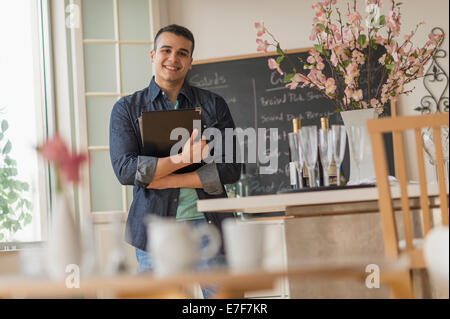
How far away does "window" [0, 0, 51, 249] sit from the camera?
3.52 metres

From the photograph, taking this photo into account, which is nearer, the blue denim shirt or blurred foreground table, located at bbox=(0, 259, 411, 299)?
blurred foreground table, located at bbox=(0, 259, 411, 299)

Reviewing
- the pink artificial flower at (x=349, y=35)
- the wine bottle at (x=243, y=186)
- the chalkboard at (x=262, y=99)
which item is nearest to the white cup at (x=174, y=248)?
the pink artificial flower at (x=349, y=35)

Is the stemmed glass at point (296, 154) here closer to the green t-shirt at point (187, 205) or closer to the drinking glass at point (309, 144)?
the drinking glass at point (309, 144)

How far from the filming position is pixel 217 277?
3.43ft

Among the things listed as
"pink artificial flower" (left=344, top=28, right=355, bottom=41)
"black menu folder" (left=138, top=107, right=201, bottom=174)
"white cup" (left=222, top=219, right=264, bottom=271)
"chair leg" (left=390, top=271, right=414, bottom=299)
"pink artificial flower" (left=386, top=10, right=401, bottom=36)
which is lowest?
"chair leg" (left=390, top=271, right=414, bottom=299)

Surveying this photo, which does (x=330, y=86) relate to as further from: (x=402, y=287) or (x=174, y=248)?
(x=174, y=248)

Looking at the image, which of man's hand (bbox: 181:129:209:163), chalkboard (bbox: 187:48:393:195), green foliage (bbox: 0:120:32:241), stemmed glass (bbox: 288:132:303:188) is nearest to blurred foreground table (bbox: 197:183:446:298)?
stemmed glass (bbox: 288:132:303:188)

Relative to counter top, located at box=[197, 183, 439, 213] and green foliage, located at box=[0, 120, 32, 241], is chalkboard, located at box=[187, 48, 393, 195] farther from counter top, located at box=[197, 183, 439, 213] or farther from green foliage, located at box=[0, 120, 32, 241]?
counter top, located at box=[197, 183, 439, 213]

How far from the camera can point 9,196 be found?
138 inches

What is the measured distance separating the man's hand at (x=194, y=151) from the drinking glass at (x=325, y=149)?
392 mm

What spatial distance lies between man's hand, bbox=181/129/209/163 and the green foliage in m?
1.68

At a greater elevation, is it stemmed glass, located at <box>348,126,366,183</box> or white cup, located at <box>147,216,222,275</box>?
stemmed glass, located at <box>348,126,366,183</box>
